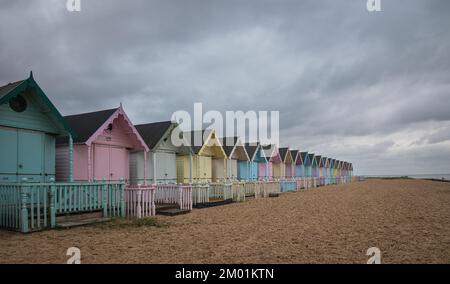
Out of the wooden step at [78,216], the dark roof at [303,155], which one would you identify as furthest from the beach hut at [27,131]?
the dark roof at [303,155]

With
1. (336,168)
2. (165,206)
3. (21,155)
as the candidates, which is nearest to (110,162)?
(165,206)

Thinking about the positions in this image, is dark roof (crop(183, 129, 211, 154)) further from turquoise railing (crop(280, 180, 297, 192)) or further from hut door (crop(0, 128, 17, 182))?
hut door (crop(0, 128, 17, 182))

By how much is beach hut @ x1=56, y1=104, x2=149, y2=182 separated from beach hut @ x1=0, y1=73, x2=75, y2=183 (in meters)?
1.35

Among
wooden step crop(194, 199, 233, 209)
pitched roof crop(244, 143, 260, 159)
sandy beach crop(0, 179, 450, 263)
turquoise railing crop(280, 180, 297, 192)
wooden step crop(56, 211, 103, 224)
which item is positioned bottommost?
turquoise railing crop(280, 180, 297, 192)

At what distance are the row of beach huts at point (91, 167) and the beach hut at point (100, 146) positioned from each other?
4 cm

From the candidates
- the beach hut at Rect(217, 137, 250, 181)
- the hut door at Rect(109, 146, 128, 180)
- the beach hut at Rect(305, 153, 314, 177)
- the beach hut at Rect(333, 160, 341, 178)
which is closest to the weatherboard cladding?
the hut door at Rect(109, 146, 128, 180)

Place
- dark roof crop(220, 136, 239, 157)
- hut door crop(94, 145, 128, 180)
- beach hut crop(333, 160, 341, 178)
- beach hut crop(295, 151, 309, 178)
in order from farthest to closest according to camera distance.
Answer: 1. beach hut crop(333, 160, 341, 178)
2. beach hut crop(295, 151, 309, 178)
3. dark roof crop(220, 136, 239, 157)
4. hut door crop(94, 145, 128, 180)

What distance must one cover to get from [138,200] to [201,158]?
11.4 meters

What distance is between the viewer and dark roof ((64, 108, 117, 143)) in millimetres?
14623

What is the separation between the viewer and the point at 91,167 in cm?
1530

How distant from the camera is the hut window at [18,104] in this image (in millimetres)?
11922

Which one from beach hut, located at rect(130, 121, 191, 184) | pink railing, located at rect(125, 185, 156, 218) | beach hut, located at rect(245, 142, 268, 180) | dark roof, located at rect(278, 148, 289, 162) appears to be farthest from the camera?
dark roof, located at rect(278, 148, 289, 162)

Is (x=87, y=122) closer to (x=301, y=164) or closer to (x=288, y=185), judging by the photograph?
(x=288, y=185)
